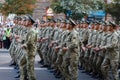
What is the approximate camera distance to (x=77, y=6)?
2972 centimetres

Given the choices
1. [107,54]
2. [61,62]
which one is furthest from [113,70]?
[61,62]

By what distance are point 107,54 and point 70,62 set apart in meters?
1.23

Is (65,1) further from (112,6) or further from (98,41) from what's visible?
(98,41)

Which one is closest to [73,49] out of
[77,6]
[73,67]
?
[73,67]

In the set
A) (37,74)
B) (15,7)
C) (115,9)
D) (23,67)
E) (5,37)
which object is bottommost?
(5,37)

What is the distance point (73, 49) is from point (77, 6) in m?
17.7

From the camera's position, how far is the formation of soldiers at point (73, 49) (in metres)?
12.3

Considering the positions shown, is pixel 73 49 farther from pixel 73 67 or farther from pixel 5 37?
pixel 5 37

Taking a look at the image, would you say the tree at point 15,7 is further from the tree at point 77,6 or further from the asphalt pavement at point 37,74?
the asphalt pavement at point 37,74

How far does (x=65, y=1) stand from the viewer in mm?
29828

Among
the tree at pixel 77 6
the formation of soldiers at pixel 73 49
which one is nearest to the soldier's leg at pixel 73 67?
the formation of soldiers at pixel 73 49

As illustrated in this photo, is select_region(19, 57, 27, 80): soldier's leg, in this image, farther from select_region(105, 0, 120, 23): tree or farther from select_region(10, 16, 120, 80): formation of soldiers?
select_region(105, 0, 120, 23): tree

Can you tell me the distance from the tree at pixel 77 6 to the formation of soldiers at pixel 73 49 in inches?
498

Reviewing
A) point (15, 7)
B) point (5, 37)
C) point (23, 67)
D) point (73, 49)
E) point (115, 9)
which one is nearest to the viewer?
point (73, 49)
